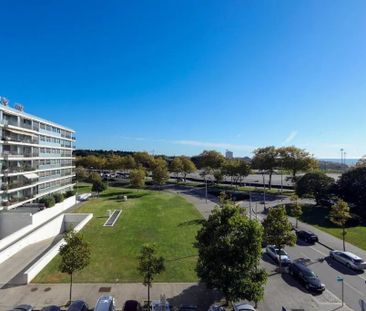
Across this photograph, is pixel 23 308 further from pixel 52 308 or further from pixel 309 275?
pixel 309 275

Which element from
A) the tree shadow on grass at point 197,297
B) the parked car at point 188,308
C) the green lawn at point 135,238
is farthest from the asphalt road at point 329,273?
the green lawn at point 135,238

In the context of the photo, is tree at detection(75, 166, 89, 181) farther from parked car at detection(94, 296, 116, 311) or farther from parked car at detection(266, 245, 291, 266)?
parked car at detection(94, 296, 116, 311)

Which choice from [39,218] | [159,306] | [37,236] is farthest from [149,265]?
[39,218]

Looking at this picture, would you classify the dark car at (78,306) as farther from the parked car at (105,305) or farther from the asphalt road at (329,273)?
the asphalt road at (329,273)

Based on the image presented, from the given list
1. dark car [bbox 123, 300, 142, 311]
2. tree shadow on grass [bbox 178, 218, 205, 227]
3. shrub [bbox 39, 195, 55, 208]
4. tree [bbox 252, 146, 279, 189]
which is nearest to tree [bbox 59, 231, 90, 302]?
dark car [bbox 123, 300, 142, 311]

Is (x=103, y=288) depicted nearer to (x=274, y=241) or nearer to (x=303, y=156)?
(x=274, y=241)

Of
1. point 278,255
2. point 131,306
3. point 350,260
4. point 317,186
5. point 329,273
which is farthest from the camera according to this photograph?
point 317,186
